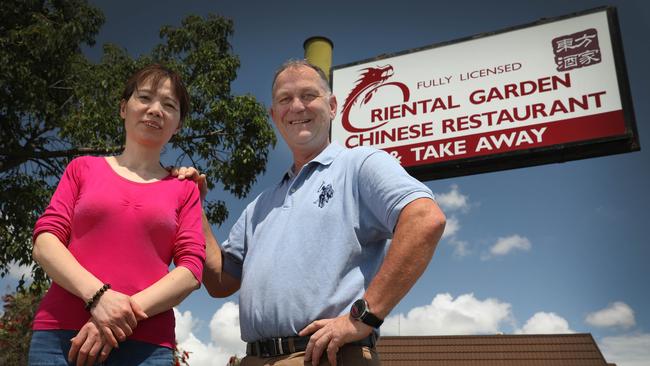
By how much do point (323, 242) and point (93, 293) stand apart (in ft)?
3.08

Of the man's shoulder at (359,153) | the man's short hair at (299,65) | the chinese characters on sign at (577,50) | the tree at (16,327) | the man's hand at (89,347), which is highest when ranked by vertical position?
the chinese characters on sign at (577,50)

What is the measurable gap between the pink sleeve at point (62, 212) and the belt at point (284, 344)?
0.92 m

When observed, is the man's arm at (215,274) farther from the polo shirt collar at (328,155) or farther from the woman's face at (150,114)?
the polo shirt collar at (328,155)

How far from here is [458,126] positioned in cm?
779

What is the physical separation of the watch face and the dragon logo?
6.64 metres

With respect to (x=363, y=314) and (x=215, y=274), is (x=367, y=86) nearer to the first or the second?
(x=215, y=274)

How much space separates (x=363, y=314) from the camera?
211 cm

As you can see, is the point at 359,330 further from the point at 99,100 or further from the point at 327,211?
the point at 99,100

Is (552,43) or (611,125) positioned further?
(552,43)

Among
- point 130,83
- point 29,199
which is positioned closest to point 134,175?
point 130,83

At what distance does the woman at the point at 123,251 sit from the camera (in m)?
1.98

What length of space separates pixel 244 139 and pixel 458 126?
206 inches

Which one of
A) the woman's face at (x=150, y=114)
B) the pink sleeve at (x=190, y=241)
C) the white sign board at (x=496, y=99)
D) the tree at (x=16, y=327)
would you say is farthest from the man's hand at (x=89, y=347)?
the tree at (x=16, y=327)

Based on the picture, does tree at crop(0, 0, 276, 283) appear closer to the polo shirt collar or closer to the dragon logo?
the dragon logo
